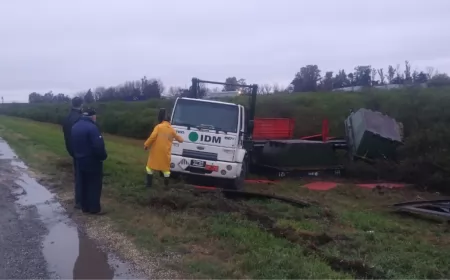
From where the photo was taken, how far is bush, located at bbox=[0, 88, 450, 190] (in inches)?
699

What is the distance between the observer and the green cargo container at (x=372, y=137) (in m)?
18.5

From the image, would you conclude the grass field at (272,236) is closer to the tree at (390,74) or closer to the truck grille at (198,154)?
the truck grille at (198,154)

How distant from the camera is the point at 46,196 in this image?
12.1 m

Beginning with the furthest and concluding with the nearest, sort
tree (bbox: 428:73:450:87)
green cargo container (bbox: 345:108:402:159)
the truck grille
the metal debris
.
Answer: tree (bbox: 428:73:450:87) → green cargo container (bbox: 345:108:402:159) → the truck grille → the metal debris

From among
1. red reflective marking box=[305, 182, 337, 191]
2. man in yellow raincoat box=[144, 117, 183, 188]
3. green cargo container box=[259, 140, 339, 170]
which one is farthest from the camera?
green cargo container box=[259, 140, 339, 170]

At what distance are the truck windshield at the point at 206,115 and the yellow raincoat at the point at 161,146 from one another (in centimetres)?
205

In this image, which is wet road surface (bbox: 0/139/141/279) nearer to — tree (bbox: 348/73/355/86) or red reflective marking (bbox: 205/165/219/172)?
red reflective marking (bbox: 205/165/219/172)

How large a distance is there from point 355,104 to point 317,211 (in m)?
24.2

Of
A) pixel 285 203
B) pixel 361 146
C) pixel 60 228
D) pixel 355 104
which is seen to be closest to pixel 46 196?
pixel 60 228

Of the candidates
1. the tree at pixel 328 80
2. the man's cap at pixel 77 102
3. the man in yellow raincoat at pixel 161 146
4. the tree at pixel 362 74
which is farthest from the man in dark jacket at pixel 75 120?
the tree at pixel 328 80

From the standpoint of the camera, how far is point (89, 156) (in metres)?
→ 9.88

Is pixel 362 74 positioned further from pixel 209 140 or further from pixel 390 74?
pixel 209 140

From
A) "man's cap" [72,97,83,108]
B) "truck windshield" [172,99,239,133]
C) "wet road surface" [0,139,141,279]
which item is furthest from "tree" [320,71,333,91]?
"wet road surface" [0,139,141,279]

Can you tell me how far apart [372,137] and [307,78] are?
45.8 meters
